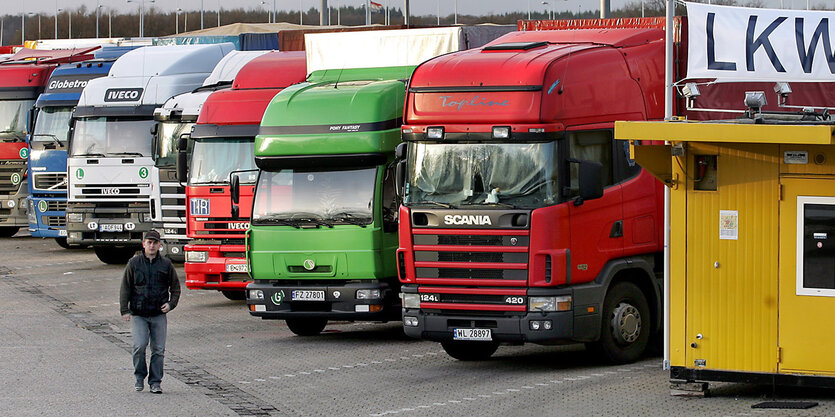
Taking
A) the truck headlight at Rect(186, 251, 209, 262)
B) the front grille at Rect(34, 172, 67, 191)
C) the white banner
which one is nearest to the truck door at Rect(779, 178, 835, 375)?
the white banner

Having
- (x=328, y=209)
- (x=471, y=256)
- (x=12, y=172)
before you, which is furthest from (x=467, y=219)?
(x=12, y=172)

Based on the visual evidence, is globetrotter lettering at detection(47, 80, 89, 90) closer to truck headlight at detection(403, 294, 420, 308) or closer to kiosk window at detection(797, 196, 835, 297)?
truck headlight at detection(403, 294, 420, 308)

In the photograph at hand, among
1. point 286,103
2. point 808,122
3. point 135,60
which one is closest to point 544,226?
point 808,122

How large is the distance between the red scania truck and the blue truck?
26.5 feet

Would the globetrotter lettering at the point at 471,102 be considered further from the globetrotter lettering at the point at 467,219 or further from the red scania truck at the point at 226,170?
the red scania truck at the point at 226,170

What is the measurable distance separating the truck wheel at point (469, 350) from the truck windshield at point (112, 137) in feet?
35.6

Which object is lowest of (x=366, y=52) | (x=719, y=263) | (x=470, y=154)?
(x=719, y=263)

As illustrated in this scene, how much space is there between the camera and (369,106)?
1619 cm

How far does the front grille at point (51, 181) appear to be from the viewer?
89.8ft

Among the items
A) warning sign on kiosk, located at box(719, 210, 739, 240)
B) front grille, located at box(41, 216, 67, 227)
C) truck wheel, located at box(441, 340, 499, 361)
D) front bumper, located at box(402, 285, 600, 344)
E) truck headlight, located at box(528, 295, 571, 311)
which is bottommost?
truck wheel, located at box(441, 340, 499, 361)

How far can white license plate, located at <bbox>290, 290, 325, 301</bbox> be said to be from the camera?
16.0m

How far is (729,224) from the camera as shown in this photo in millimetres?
12477

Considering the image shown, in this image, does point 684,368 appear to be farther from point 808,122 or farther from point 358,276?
point 358,276

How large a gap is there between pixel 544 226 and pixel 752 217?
2.14 m
